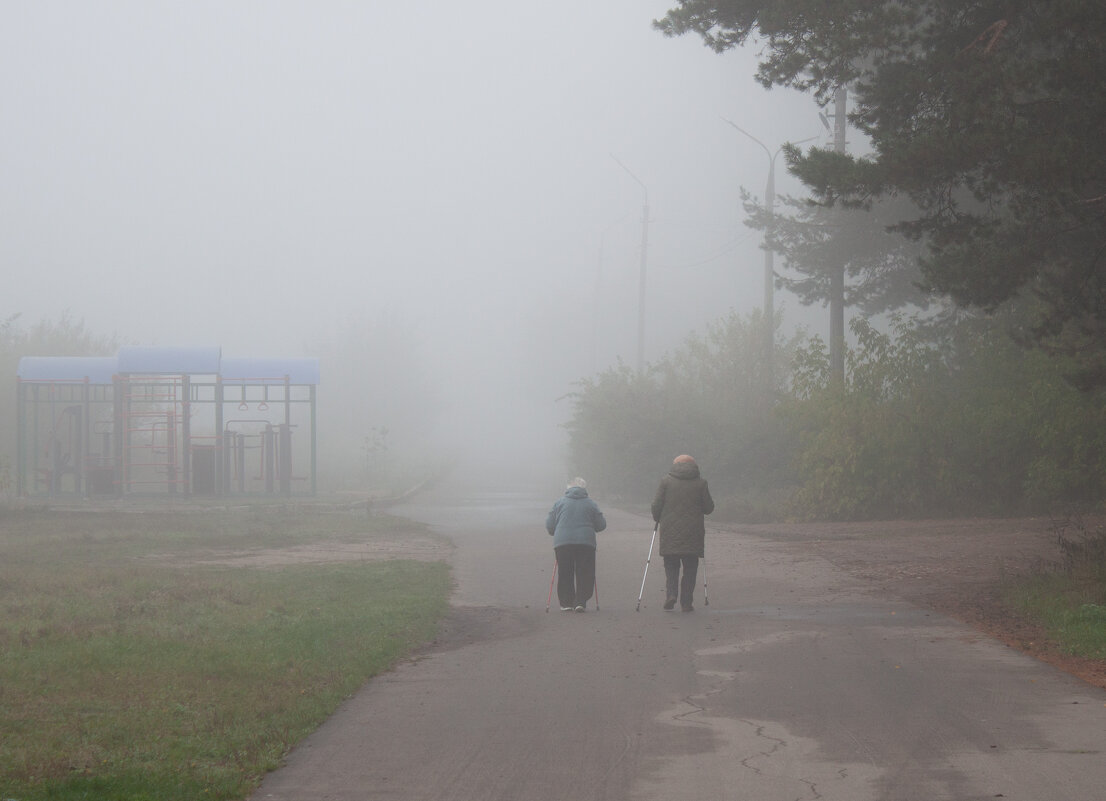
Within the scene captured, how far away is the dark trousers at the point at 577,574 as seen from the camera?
42.1 feet

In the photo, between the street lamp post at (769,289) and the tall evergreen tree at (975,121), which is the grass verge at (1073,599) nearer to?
the tall evergreen tree at (975,121)

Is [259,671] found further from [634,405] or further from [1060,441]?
[634,405]

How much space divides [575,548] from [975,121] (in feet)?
19.6

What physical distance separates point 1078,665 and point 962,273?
4.62 m

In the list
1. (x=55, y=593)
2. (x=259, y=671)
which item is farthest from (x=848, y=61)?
(x=55, y=593)

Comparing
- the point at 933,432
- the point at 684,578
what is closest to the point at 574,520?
the point at 684,578

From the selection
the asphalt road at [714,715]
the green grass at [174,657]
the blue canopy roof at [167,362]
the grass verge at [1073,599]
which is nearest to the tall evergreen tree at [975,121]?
the grass verge at [1073,599]

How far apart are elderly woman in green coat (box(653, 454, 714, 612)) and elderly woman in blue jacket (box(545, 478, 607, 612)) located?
2.49ft

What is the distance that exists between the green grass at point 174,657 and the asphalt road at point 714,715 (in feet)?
1.27

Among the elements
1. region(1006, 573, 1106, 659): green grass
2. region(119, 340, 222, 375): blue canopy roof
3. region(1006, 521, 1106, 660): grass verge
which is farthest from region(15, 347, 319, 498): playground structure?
region(1006, 573, 1106, 659): green grass

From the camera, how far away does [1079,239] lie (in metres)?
13.7

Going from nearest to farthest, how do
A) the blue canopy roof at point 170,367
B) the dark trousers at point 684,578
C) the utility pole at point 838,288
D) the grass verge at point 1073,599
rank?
the grass verge at point 1073,599 → the dark trousers at point 684,578 → the utility pole at point 838,288 → the blue canopy roof at point 170,367

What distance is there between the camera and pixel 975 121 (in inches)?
453

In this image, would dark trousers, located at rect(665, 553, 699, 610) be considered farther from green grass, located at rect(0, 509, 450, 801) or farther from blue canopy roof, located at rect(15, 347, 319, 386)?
blue canopy roof, located at rect(15, 347, 319, 386)
